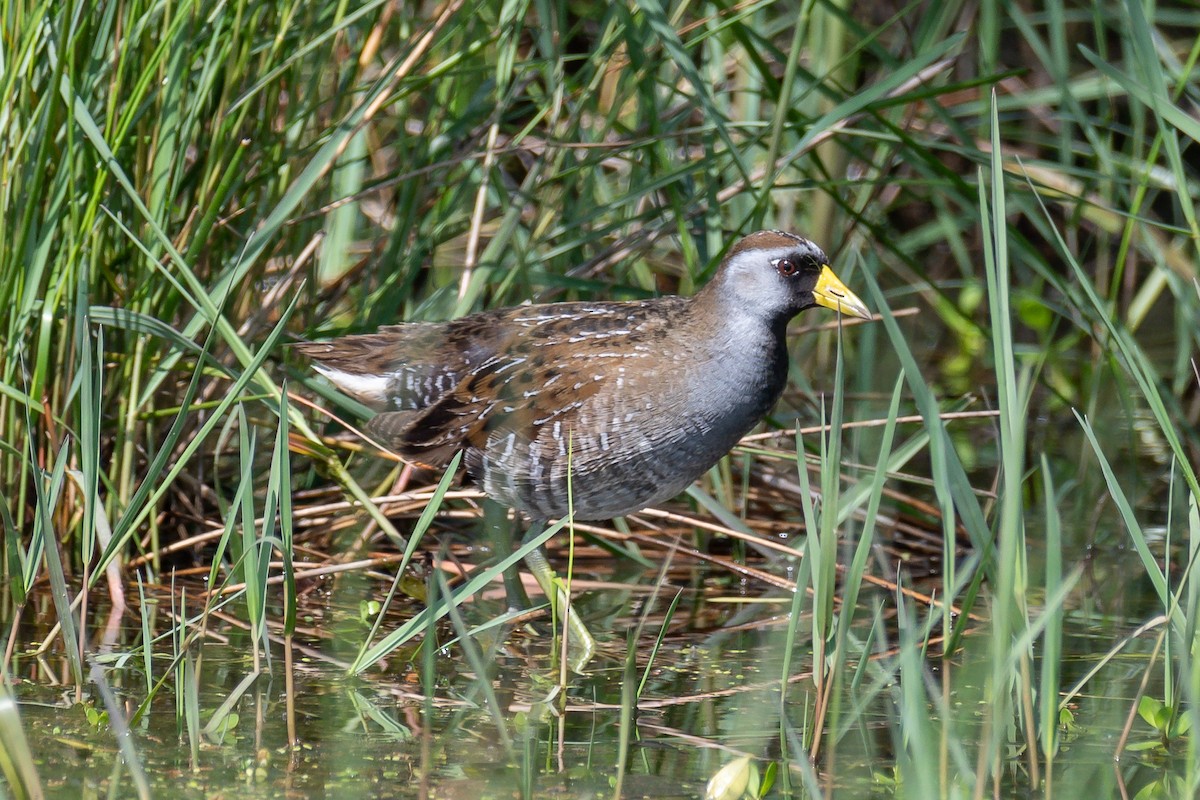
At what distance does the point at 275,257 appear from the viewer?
4016 millimetres

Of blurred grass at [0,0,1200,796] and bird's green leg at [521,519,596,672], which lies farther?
bird's green leg at [521,519,596,672]

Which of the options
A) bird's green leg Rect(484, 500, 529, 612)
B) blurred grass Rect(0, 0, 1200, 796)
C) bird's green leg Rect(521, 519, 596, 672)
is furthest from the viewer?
bird's green leg Rect(484, 500, 529, 612)

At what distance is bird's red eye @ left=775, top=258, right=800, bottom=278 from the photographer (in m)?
3.27

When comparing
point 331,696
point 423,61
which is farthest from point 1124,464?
point 331,696

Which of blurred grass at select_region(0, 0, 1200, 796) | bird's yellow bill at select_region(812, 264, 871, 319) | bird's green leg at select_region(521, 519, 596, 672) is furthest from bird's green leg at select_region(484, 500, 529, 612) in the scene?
bird's yellow bill at select_region(812, 264, 871, 319)

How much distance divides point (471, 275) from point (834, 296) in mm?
A: 1039

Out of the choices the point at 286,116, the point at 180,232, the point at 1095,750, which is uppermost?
the point at 286,116

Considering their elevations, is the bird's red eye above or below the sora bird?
above

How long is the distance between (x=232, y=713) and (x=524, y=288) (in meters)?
1.60

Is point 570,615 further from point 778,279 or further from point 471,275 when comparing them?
point 471,275

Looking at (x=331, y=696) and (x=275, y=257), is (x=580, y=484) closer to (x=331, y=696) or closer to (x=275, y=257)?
(x=331, y=696)

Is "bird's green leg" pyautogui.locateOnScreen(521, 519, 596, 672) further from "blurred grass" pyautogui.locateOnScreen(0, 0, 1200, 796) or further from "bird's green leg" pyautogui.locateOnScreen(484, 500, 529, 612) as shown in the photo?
"blurred grass" pyautogui.locateOnScreen(0, 0, 1200, 796)

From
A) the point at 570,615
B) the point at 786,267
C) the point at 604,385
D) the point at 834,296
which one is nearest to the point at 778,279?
the point at 786,267

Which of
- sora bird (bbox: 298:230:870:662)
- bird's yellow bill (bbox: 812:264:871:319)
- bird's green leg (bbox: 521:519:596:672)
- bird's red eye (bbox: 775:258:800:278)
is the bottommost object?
bird's green leg (bbox: 521:519:596:672)
